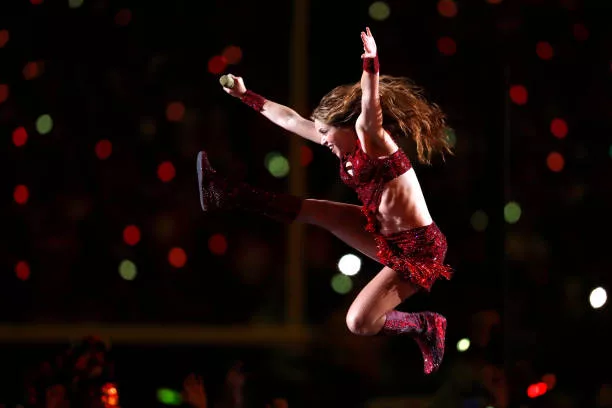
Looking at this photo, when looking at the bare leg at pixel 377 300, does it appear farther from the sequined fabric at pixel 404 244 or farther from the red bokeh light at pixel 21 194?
the red bokeh light at pixel 21 194

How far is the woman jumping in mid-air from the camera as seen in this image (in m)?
3.18

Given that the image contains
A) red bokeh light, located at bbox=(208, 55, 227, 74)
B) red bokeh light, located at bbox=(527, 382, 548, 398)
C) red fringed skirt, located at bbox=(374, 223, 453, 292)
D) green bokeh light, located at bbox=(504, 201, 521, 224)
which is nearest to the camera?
red fringed skirt, located at bbox=(374, 223, 453, 292)

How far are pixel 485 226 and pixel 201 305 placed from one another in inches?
58.9

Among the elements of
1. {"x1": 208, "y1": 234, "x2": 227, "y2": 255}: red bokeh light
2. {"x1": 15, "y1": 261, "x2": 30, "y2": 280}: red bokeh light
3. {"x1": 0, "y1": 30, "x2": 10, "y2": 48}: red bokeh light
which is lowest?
{"x1": 15, "y1": 261, "x2": 30, "y2": 280}: red bokeh light

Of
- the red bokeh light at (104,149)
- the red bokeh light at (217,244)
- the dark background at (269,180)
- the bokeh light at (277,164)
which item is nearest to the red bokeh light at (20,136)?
the dark background at (269,180)

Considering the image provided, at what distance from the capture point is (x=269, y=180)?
4617 millimetres

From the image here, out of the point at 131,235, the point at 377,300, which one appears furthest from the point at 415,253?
the point at 131,235

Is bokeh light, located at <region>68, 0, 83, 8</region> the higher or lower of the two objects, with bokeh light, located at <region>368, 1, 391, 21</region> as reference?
higher

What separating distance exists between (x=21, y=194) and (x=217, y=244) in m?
1.15

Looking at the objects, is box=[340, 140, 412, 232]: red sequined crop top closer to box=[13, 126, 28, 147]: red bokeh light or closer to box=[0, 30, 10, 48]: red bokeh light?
box=[13, 126, 28, 147]: red bokeh light

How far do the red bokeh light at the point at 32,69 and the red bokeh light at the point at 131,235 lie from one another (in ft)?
3.22

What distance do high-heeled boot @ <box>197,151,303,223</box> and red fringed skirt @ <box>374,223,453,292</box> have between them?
0.34m

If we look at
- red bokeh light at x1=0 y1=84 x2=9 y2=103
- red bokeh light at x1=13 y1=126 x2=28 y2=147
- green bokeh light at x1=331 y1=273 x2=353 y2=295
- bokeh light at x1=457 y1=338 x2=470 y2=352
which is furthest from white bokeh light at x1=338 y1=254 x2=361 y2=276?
red bokeh light at x1=0 y1=84 x2=9 y2=103

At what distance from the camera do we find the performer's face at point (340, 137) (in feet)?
10.6
